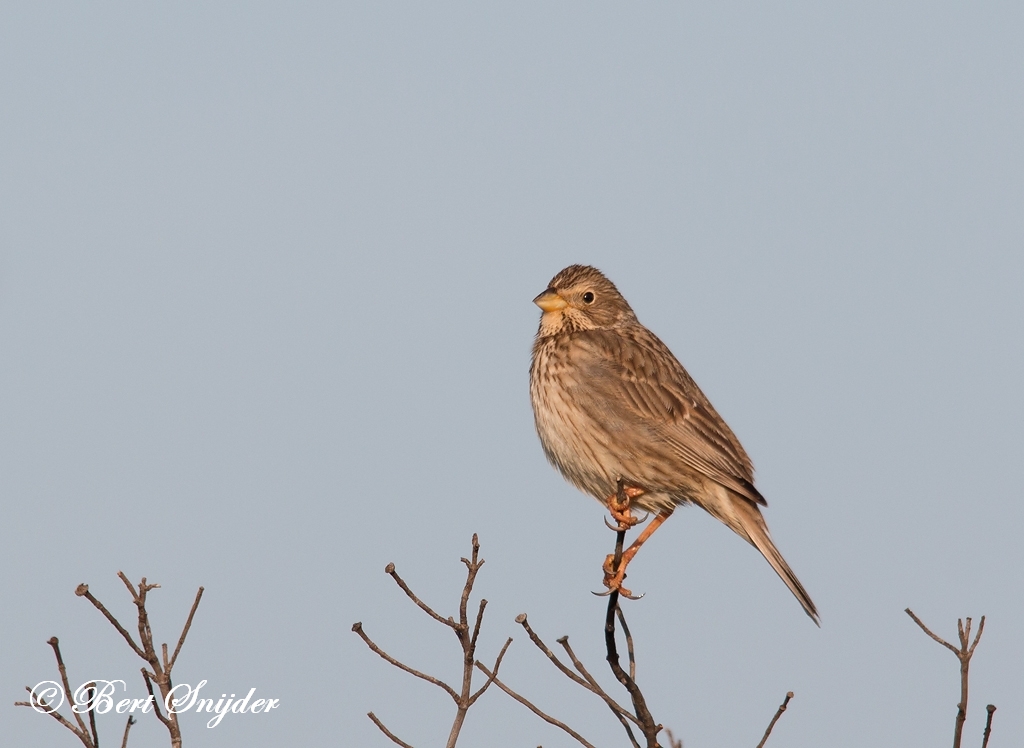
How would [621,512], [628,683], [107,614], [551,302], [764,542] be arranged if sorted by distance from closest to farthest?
[107,614], [628,683], [621,512], [764,542], [551,302]

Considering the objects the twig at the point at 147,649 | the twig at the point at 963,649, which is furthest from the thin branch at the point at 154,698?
the twig at the point at 963,649

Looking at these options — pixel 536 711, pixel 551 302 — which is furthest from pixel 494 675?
pixel 551 302

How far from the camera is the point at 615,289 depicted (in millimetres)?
9953

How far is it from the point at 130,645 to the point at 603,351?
5128mm

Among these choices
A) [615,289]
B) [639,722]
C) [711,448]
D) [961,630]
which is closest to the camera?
[961,630]

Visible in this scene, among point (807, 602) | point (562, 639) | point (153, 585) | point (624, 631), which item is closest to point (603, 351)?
point (807, 602)

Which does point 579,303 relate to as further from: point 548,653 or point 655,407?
point 548,653

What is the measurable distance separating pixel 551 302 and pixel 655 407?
126 cm

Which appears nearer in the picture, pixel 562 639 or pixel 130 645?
pixel 130 645

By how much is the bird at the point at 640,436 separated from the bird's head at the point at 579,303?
0.31m

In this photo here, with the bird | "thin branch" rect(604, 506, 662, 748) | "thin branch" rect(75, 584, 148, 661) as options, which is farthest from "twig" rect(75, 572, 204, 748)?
the bird

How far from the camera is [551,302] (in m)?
9.52

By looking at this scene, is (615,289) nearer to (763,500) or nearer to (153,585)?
(763,500)

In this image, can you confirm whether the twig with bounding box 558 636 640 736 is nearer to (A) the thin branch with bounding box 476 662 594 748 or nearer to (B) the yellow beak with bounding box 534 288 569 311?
(A) the thin branch with bounding box 476 662 594 748
